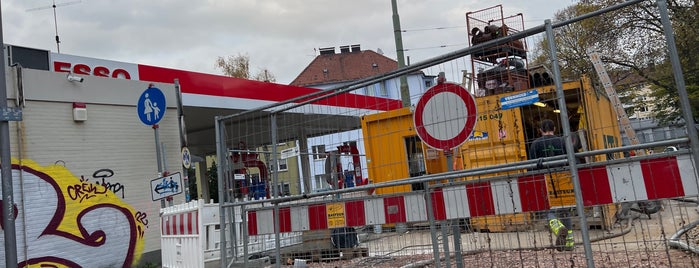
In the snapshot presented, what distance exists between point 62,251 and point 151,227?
156 centimetres

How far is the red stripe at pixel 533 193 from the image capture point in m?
4.27

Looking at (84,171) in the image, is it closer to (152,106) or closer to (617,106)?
(152,106)

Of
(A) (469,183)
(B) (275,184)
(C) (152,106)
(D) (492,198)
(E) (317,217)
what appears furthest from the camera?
(C) (152,106)

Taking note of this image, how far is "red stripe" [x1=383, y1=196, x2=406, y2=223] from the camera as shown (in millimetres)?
5078

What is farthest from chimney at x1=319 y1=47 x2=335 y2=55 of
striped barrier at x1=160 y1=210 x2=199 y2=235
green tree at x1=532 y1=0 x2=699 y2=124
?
striped barrier at x1=160 y1=210 x2=199 y2=235

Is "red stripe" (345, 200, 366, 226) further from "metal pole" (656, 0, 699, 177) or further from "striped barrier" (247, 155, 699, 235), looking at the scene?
"metal pole" (656, 0, 699, 177)

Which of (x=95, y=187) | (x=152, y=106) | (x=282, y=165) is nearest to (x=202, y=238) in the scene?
(x=282, y=165)

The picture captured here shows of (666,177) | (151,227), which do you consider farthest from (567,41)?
(666,177)

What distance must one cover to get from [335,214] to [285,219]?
71 cm

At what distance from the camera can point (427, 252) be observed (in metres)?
6.10

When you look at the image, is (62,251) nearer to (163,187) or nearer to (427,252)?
(163,187)

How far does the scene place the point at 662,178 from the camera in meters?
3.78

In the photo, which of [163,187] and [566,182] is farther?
[163,187]

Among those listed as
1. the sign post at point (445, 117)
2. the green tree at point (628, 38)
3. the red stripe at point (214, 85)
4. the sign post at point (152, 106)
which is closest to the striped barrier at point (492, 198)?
the sign post at point (445, 117)
